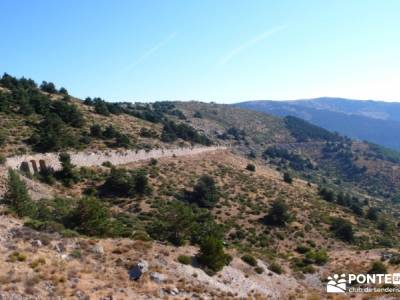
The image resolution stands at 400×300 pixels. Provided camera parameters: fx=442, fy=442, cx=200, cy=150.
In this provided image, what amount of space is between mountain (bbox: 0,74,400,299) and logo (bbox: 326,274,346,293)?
3.26ft

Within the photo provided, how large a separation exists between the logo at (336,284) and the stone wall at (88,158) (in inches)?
1493

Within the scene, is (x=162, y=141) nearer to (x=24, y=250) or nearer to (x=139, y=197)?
(x=139, y=197)

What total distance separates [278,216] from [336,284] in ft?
94.4

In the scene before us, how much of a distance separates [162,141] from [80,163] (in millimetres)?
35279

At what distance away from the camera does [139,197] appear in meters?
60.4

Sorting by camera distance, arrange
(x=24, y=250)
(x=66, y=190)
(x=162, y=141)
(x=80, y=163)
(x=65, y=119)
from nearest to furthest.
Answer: (x=24, y=250) → (x=66, y=190) → (x=80, y=163) → (x=65, y=119) → (x=162, y=141)

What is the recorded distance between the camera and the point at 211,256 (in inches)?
1202

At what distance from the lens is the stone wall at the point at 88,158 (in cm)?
5616

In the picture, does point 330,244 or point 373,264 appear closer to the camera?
point 373,264

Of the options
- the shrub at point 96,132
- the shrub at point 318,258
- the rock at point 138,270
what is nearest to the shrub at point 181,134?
the shrub at point 96,132

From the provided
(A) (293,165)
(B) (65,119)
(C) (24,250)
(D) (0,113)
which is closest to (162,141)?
(B) (65,119)

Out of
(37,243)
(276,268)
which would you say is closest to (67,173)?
(276,268)

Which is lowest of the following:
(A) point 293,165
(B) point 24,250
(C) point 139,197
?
(A) point 293,165

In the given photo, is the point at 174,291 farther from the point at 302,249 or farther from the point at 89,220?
the point at 302,249
